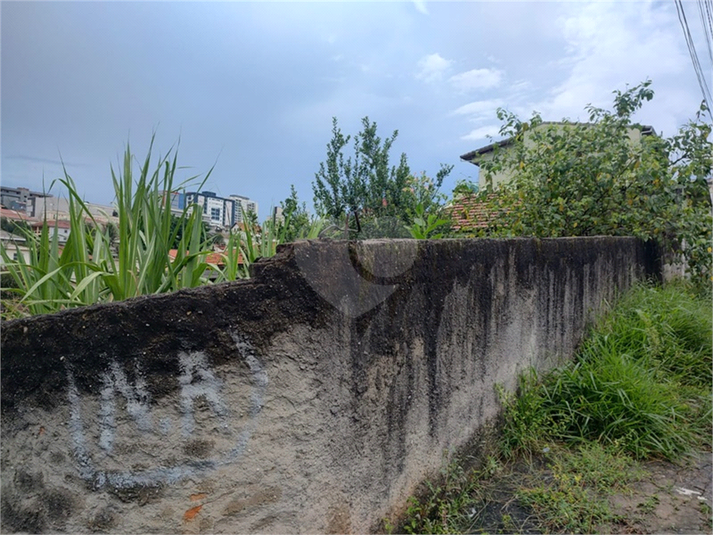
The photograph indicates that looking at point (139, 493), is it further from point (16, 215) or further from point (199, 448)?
point (16, 215)

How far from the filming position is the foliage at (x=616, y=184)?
5.46 metres

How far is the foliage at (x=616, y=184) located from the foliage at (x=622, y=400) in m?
2.11

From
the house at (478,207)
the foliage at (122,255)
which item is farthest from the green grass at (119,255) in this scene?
the house at (478,207)

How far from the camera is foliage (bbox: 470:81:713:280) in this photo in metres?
5.46

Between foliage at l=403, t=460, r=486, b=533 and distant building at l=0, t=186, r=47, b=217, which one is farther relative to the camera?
foliage at l=403, t=460, r=486, b=533

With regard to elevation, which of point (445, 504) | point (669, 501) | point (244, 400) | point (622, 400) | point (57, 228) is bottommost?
point (669, 501)

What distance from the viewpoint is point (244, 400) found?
4.57 ft

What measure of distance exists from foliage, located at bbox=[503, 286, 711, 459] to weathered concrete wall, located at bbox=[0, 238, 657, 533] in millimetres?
951

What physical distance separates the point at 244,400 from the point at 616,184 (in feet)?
18.1

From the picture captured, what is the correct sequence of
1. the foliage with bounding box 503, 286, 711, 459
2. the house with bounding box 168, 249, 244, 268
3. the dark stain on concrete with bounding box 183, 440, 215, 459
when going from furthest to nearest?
the foliage with bounding box 503, 286, 711, 459 < the house with bounding box 168, 249, 244, 268 < the dark stain on concrete with bounding box 183, 440, 215, 459

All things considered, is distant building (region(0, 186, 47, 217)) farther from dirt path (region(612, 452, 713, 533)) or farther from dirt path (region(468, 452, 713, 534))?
dirt path (region(612, 452, 713, 533))

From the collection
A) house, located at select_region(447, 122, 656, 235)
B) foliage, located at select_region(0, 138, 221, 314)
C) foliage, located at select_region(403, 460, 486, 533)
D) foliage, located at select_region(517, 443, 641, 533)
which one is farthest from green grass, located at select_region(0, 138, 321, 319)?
house, located at select_region(447, 122, 656, 235)

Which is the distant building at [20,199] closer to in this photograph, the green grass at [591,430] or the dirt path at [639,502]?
the green grass at [591,430]

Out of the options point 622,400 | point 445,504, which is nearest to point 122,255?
point 445,504
